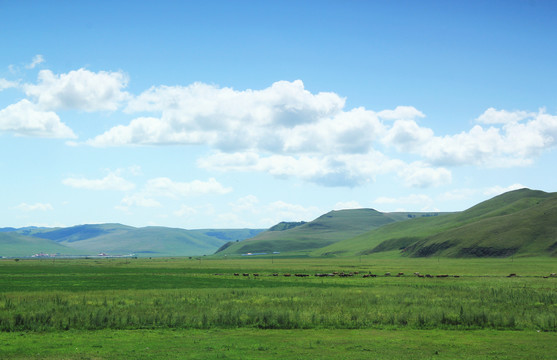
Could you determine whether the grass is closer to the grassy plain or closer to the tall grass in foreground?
the grassy plain

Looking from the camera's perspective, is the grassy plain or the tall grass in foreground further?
the tall grass in foreground

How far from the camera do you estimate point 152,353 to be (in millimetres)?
29672

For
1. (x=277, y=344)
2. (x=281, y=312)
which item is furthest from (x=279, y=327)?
(x=277, y=344)

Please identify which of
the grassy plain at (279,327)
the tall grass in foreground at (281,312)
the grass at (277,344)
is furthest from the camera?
the tall grass in foreground at (281,312)

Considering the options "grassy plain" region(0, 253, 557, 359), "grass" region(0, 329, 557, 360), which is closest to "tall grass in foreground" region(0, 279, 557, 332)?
"grassy plain" region(0, 253, 557, 359)

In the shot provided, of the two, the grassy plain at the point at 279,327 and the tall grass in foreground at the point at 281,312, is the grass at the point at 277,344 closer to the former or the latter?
the grassy plain at the point at 279,327

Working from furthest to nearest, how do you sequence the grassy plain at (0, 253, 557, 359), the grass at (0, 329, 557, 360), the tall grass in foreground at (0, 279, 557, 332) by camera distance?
the tall grass in foreground at (0, 279, 557, 332) < the grassy plain at (0, 253, 557, 359) < the grass at (0, 329, 557, 360)

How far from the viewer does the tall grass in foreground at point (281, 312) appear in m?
40.1

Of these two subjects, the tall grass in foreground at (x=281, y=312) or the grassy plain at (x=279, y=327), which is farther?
the tall grass in foreground at (x=281, y=312)

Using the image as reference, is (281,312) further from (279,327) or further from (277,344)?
(277,344)

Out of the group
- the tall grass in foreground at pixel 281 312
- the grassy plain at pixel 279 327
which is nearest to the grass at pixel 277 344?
the grassy plain at pixel 279 327

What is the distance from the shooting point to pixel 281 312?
43.6 meters

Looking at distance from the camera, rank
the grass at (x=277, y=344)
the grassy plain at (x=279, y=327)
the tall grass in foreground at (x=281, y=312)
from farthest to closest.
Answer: the tall grass in foreground at (x=281, y=312)
the grassy plain at (x=279, y=327)
the grass at (x=277, y=344)

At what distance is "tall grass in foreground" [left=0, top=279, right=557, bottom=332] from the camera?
40094 mm
